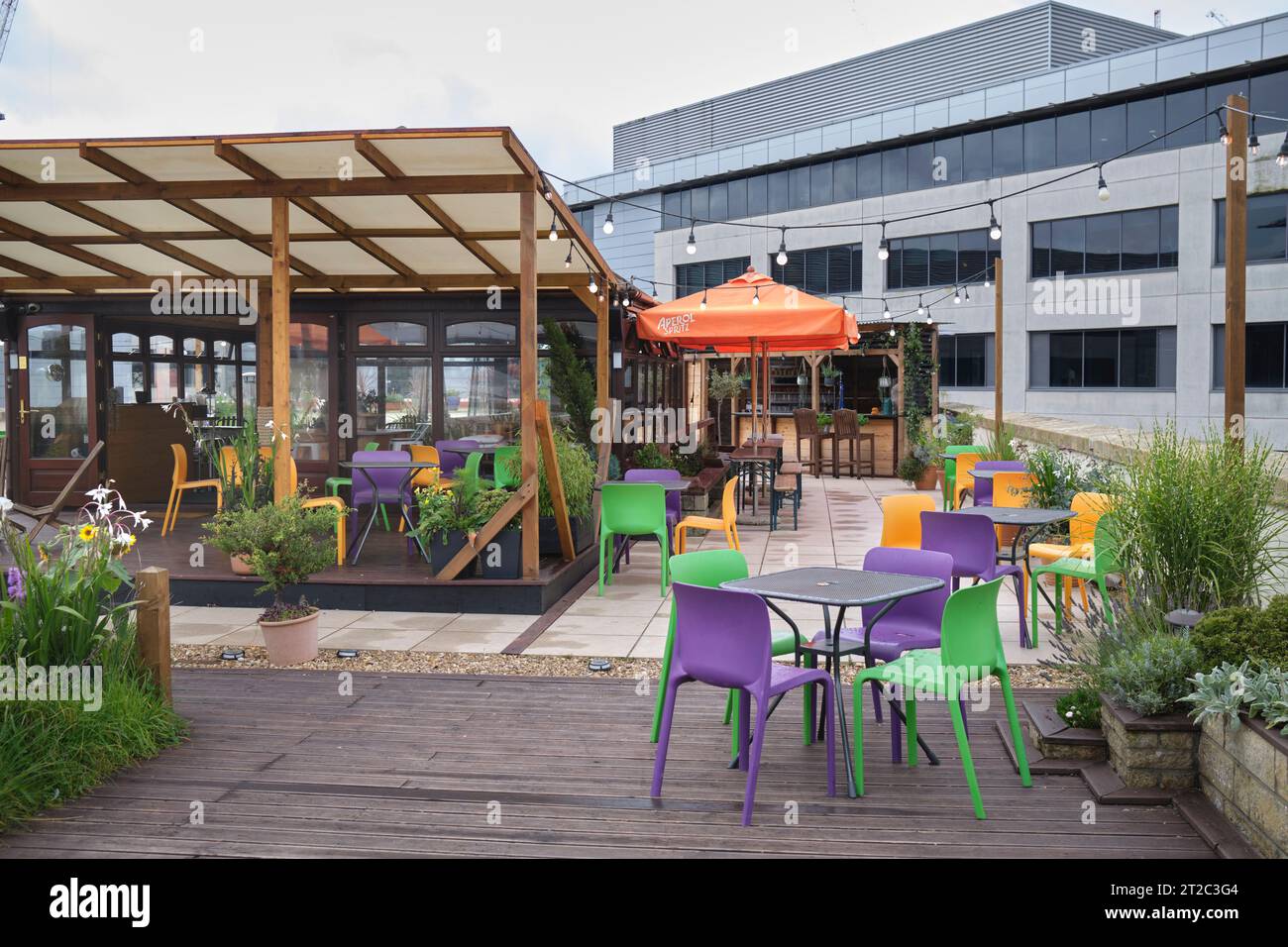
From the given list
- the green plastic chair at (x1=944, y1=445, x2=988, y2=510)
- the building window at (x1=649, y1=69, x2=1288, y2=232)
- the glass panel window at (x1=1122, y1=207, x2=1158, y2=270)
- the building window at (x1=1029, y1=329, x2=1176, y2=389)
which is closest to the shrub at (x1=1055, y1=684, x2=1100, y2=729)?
the green plastic chair at (x1=944, y1=445, x2=988, y2=510)

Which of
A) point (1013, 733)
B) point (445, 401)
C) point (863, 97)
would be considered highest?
point (863, 97)

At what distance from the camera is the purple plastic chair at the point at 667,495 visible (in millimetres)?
8883

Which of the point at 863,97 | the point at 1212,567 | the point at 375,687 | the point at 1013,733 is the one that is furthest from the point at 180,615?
the point at 863,97

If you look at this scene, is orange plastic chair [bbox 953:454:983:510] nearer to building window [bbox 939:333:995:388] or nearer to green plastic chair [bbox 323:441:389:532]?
green plastic chair [bbox 323:441:389:532]

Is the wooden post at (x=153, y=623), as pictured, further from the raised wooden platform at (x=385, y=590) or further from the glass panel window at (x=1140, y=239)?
the glass panel window at (x=1140, y=239)

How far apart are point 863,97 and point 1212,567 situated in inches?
1254

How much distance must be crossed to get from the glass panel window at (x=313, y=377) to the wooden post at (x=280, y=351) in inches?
177

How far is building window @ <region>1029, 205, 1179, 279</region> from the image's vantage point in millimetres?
24125

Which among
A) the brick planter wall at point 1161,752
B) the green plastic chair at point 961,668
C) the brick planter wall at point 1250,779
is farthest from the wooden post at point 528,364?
the brick planter wall at point 1250,779

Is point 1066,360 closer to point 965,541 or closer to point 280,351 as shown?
point 965,541

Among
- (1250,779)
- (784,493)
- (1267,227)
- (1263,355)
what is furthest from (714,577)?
(1267,227)

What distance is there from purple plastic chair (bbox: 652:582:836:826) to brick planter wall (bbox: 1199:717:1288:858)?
1.33m

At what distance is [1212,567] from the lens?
15.4ft
